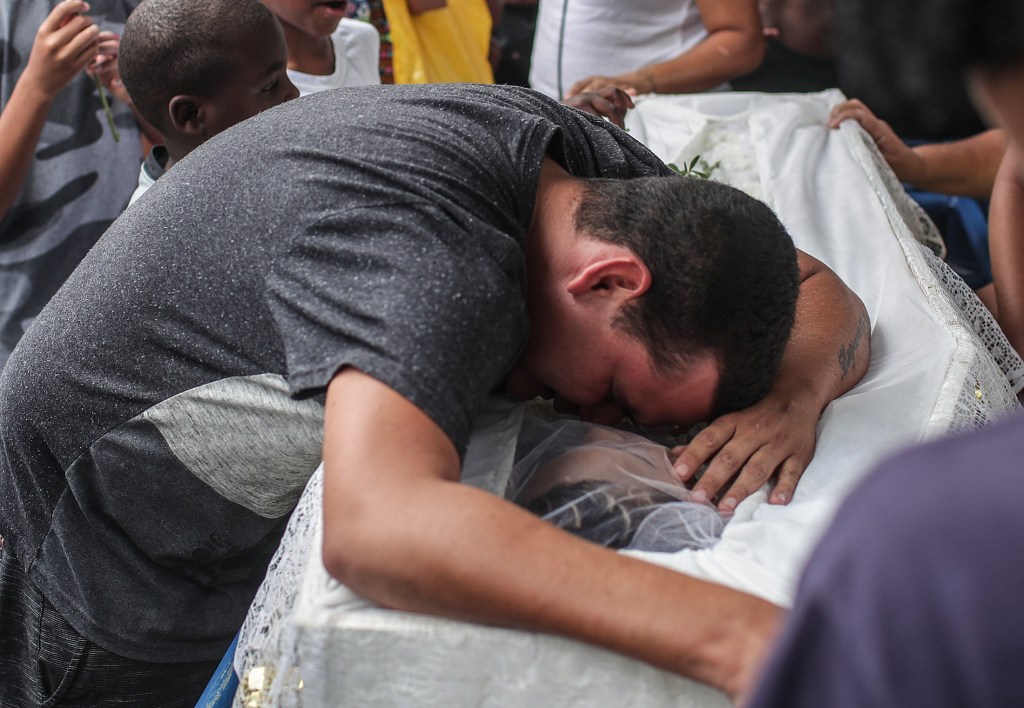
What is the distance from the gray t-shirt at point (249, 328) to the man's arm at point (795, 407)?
0.27 meters

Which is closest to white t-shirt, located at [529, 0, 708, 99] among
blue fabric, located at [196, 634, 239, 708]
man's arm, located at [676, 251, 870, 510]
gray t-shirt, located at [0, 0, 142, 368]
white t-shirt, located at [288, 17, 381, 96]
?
white t-shirt, located at [288, 17, 381, 96]

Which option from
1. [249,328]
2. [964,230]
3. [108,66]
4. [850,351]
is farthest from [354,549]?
[964,230]

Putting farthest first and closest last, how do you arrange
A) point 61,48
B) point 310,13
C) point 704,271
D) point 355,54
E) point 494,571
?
1. point 355,54
2. point 310,13
3. point 61,48
4. point 704,271
5. point 494,571

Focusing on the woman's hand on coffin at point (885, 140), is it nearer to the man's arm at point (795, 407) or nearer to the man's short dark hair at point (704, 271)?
the man's arm at point (795, 407)

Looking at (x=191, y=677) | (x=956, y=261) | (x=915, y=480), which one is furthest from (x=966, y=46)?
(x=956, y=261)

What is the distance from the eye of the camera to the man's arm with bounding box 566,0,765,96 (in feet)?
8.16

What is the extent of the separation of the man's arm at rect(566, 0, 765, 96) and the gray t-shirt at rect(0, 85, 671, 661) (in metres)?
1.29

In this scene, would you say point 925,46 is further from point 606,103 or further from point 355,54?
point 355,54

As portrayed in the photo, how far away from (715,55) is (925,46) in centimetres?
210

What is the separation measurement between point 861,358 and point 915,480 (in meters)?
0.88

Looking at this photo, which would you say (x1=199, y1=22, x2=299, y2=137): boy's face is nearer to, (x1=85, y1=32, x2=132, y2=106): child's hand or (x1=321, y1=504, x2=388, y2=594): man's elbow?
(x1=85, y1=32, x2=132, y2=106): child's hand

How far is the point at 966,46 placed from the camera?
0.51 meters

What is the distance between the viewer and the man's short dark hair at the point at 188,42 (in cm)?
162

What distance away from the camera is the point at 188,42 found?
5.30 ft
